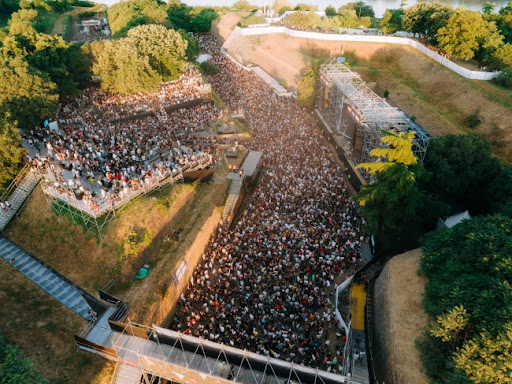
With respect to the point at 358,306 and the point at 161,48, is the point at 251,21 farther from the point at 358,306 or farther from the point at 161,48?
the point at 358,306

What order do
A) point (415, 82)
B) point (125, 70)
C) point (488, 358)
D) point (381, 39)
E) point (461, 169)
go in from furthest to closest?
point (381, 39)
point (415, 82)
point (125, 70)
point (461, 169)
point (488, 358)

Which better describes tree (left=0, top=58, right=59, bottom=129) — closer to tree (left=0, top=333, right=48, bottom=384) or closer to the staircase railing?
the staircase railing

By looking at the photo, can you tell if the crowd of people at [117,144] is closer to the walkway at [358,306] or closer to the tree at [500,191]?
the walkway at [358,306]

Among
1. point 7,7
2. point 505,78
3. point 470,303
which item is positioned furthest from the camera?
point 7,7

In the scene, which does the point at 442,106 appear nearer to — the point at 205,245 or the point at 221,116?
the point at 221,116

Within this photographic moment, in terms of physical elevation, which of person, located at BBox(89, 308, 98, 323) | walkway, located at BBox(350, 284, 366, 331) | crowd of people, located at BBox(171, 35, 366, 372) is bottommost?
walkway, located at BBox(350, 284, 366, 331)

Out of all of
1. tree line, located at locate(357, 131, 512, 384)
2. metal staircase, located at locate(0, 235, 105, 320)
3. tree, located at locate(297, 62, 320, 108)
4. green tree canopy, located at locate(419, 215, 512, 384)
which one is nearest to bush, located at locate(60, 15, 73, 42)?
tree, located at locate(297, 62, 320, 108)

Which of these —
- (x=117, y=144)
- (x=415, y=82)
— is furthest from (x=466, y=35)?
(x=117, y=144)

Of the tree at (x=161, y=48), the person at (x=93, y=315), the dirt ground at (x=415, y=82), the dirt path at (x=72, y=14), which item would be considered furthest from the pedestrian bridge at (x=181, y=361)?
the dirt path at (x=72, y=14)
